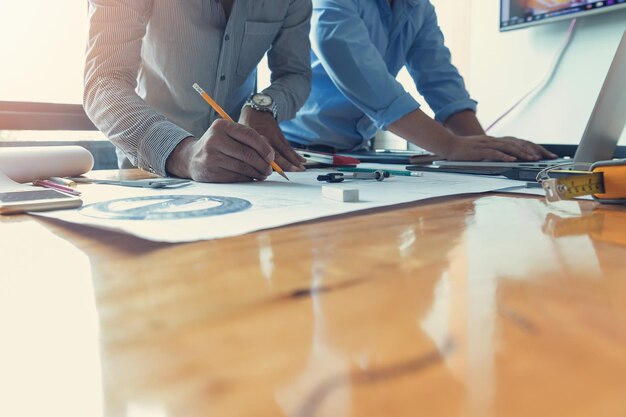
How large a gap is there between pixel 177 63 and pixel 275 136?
0.28m

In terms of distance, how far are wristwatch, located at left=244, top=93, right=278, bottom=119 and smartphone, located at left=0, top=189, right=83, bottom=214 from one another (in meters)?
0.51

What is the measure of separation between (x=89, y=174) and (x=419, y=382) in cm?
78

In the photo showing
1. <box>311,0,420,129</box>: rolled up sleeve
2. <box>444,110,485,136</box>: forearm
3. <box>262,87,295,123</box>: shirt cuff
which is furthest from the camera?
<box>444,110,485,136</box>: forearm

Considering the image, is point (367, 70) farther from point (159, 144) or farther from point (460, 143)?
point (159, 144)

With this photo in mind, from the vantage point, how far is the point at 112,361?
0.50 feet

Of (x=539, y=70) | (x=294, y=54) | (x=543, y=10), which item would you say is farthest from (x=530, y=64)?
(x=294, y=54)

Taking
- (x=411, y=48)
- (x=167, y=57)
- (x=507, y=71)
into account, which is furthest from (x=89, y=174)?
(x=507, y=71)

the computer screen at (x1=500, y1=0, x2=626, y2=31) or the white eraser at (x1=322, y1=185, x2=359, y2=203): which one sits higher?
the computer screen at (x1=500, y1=0, x2=626, y2=31)

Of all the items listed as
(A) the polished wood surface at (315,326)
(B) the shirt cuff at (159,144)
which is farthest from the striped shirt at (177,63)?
(A) the polished wood surface at (315,326)

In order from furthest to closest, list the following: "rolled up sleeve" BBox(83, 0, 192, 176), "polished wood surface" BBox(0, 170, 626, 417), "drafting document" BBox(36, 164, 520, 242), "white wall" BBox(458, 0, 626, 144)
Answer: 1. "white wall" BBox(458, 0, 626, 144)
2. "rolled up sleeve" BBox(83, 0, 192, 176)
3. "drafting document" BBox(36, 164, 520, 242)
4. "polished wood surface" BBox(0, 170, 626, 417)

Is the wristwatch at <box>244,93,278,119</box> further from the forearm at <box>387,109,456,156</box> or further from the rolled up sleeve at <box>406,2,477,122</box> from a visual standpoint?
the rolled up sleeve at <box>406,2,477,122</box>

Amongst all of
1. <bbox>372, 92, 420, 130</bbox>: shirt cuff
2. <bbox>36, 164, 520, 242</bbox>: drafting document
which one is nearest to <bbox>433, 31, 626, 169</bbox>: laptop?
<bbox>36, 164, 520, 242</bbox>: drafting document

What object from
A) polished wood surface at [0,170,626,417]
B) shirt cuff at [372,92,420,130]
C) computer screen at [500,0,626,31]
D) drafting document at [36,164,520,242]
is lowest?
polished wood surface at [0,170,626,417]

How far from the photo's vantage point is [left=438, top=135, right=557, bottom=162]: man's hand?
2.95 feet
